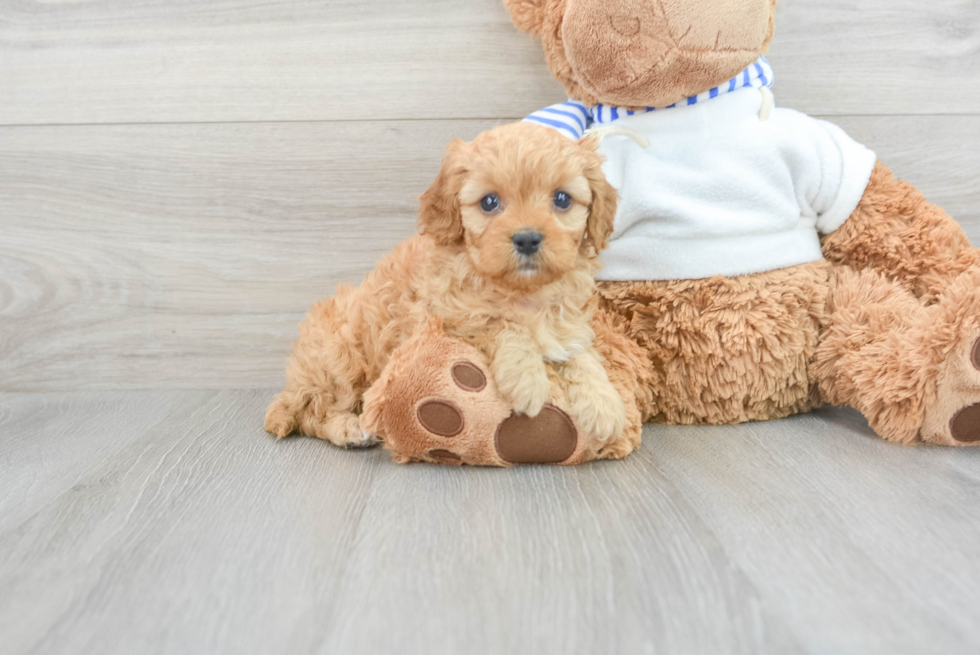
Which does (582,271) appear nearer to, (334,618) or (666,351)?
(666,351)

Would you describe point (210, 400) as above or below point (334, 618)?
below

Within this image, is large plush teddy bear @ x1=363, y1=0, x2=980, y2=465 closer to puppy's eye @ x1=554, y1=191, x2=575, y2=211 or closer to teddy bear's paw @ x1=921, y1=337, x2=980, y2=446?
teddy bear's paw @ x1=921, y1=337, x2=980, y2=446

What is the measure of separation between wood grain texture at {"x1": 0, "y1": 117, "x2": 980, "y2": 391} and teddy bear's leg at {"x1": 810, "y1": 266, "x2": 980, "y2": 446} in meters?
0.51

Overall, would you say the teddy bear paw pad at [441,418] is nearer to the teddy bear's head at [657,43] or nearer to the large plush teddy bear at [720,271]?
the large plush teddy bear at [720,271]

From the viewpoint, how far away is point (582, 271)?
109 cm

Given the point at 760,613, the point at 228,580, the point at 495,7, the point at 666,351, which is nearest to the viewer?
the point at 760,613

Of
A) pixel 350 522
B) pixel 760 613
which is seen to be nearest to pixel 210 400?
pixel 350 522

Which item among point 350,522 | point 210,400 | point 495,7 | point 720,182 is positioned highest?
point 495,7

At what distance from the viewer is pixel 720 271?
1178 millimetres

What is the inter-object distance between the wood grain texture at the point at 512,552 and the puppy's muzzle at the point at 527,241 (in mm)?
344

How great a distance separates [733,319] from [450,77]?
2.60ft

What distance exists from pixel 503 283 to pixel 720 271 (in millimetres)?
420

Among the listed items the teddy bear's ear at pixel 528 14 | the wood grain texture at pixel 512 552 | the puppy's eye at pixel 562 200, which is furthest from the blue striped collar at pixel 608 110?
the wood grain texture at pixel 512 552

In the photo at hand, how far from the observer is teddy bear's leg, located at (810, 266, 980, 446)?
3.42 ft
